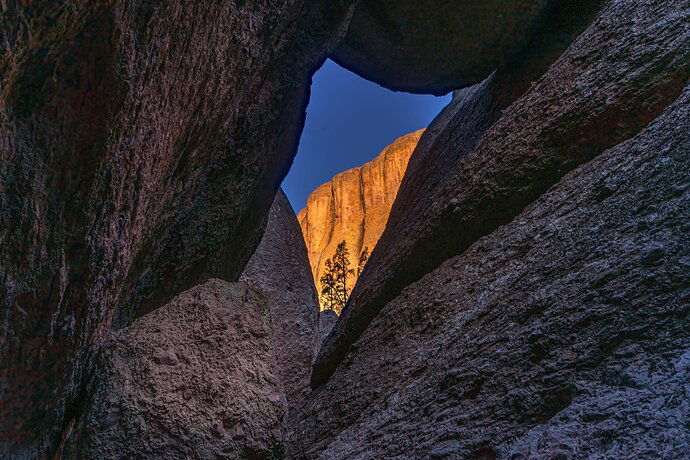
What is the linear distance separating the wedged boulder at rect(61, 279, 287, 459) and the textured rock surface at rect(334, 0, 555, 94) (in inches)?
162

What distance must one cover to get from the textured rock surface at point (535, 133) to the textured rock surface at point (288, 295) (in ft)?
6.09

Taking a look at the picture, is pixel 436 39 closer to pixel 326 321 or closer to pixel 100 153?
pixel 100 153

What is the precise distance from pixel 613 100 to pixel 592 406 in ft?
8.97

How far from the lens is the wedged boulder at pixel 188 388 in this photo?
3.80 metres

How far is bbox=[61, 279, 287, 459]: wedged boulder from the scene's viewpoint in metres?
3.80

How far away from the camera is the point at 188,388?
14.2ft

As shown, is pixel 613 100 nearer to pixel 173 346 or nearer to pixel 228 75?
pixel 228 75

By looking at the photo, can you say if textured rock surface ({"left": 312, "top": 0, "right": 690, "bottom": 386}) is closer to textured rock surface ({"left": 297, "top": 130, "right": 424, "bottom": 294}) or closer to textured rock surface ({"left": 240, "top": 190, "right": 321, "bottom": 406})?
textured rock surface ({"left": 240, "top": 190, "right": 321, "bottom": 406})

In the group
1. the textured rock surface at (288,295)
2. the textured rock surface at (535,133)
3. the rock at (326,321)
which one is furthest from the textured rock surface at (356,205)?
the textured rock surface at (535,133)

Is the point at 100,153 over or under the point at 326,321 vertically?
under

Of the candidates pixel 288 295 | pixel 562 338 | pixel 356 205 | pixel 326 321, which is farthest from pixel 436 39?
pixel 356 205

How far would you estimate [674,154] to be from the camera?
275 cm

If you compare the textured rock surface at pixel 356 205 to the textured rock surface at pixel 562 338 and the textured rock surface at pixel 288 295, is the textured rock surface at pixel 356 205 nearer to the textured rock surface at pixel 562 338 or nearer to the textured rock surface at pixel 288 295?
the textured rock surface at pixel 288 295

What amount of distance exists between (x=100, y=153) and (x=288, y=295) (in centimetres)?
667
